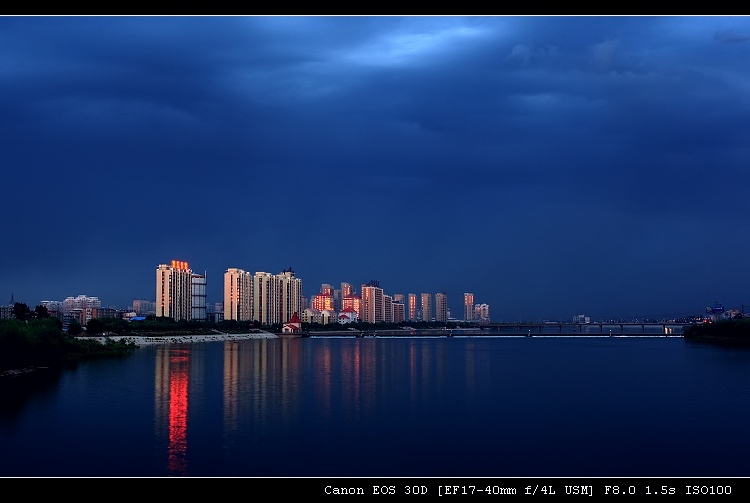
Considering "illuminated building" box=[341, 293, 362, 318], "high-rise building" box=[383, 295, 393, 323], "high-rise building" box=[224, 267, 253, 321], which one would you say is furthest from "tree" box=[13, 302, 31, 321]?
"high-rise building" box=[383, 295, 393, 323]

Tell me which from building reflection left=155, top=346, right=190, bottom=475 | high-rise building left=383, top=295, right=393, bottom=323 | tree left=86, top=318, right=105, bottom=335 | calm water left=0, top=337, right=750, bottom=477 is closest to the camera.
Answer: calm water left=0, top=337, right=750, bottom=477

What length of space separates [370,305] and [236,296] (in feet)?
171

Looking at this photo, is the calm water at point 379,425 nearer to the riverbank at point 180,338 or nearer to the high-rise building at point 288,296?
the riverbank at point 180,338

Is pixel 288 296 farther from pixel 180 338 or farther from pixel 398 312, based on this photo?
pixel 398 312

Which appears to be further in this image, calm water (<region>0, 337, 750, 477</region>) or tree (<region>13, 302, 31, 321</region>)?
tree (<region>13, 302, 31, 321</region>)

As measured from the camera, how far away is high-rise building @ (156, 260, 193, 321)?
115000 millimetres

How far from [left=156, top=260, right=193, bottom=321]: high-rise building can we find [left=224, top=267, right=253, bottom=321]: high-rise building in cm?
719

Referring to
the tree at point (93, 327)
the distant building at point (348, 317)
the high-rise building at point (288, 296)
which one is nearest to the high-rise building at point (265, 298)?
the high-rise building at point (288, 296)

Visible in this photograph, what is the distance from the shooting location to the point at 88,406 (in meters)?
23.0

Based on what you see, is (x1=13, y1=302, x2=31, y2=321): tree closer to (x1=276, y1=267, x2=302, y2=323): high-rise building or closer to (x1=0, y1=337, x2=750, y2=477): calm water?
(x1=0, y1=337, x2=750, y2=477): calm water

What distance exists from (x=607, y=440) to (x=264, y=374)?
21.2 metres

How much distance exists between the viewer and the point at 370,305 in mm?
164750

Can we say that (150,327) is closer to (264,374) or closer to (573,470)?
(264,374)
